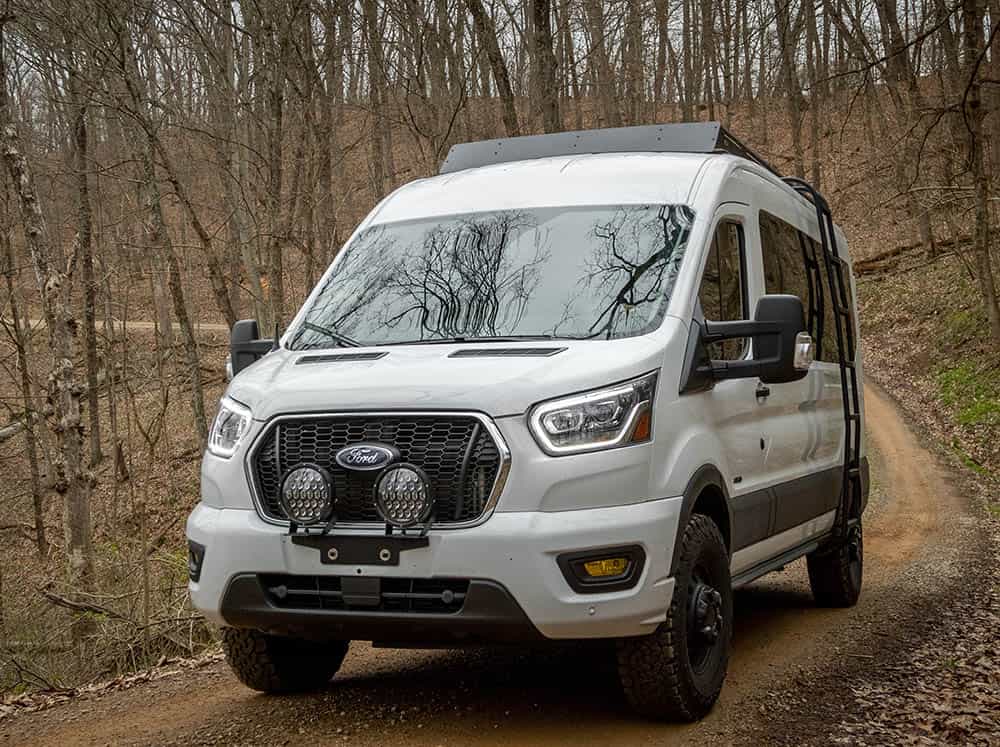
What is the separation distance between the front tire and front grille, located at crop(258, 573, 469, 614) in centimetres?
82

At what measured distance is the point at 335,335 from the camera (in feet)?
18.9

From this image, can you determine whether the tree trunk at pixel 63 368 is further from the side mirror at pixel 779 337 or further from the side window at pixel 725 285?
the side mirror at pixel 779 337

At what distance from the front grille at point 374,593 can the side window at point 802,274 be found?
9.53 feet

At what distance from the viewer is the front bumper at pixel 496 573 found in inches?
180

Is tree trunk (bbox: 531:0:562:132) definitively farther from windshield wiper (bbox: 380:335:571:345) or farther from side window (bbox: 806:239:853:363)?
windshield wiper (bbox: 380:335:571:345)

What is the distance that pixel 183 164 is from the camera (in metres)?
32.4

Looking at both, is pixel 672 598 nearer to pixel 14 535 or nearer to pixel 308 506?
pixel 308 506

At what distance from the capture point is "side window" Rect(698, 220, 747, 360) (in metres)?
5.70

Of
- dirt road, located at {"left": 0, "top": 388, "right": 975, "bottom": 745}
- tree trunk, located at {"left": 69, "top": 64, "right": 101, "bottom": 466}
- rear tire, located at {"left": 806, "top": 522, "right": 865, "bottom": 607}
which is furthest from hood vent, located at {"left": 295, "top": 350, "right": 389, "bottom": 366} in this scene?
tree trunk, located at {"left": 69, "top": 64, "right": 101, "bottom": 466}

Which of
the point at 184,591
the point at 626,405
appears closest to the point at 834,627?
the point at 626,405

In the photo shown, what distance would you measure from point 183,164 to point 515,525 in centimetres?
2982

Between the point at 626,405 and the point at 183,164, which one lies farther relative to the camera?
the point at 183,164

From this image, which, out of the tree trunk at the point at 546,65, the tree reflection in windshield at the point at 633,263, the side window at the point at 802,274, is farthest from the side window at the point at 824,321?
the tree trunk at the point at 546,65

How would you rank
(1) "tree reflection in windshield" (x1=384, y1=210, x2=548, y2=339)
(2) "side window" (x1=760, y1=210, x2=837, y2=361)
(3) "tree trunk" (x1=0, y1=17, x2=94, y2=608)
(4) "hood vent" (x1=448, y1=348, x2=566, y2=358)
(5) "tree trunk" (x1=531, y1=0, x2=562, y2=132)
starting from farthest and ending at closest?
1. (5) "tree trunk" (x1=531, y1=0, x2=562, y2=132)
2. (3) "tree trunk" (x1=0, y1=17, x2=94, y2=608)
3. (2) "side window" (x1=760, y1=210, x2=837, y2=361)
4. (1) "tree reflection in windshield" (x1=384, y1=210, x2=548, y2=339)
5. (4) "hood vent" (x1=448, y1=348, x2=566, y2=358)
